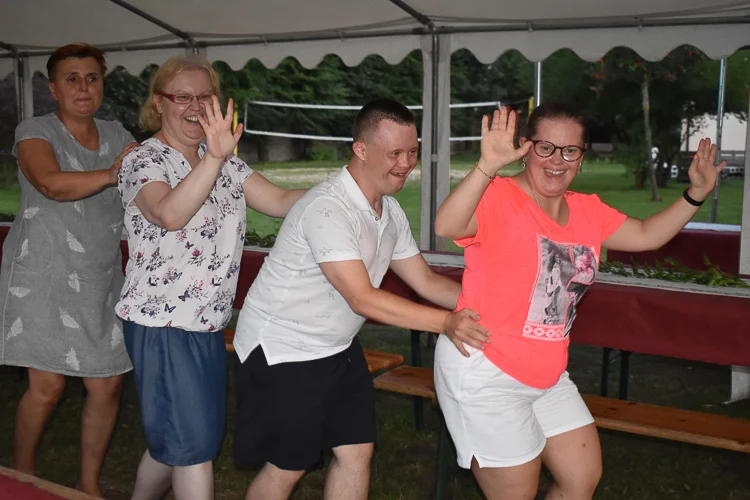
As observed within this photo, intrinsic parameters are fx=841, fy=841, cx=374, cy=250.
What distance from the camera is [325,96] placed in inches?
1186

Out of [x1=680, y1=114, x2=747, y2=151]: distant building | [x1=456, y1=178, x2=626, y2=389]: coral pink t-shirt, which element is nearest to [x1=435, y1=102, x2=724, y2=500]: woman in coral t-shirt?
[x1=456, y1=178, x2=626, y2=389]: coral pink t-shirt

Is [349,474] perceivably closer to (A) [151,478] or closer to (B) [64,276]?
(A) [151,478]

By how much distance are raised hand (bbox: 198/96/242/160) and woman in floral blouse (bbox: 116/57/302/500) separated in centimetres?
7

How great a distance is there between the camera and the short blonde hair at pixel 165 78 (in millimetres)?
2523

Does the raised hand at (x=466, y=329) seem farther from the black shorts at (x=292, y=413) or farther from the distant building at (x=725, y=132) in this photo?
the distant building at (x=725, y=132)

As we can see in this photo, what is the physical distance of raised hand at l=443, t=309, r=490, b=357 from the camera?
85.1 inches

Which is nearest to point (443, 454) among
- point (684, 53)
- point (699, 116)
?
point (684, 53)

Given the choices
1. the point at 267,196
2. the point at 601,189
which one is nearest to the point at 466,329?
the point at 267,196

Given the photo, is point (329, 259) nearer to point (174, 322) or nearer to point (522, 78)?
point (174, 322)

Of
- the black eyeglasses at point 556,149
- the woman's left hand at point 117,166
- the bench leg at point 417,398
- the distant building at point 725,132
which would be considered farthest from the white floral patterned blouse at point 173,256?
the distant building at point 725,132

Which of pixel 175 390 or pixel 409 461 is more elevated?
pixel 175 390

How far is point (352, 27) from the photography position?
6629mm

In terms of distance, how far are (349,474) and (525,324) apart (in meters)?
0.72

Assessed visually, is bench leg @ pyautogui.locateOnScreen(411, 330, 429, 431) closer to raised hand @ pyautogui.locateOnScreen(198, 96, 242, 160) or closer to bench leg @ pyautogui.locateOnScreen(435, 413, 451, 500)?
bench leg @ pyautogui.locateOnScreen(435, 413, 451, 500)
